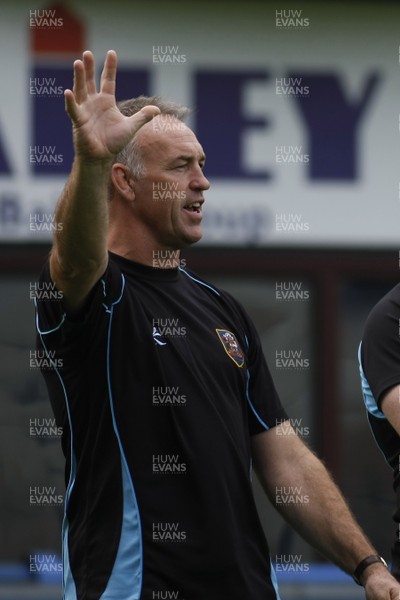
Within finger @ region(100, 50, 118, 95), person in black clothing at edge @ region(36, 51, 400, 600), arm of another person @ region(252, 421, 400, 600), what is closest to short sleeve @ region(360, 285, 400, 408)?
arm of another person @ region(252, 421, 400, 600)

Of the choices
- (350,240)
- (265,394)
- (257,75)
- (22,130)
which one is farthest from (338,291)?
(265,394)

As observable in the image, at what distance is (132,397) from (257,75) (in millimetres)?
3331

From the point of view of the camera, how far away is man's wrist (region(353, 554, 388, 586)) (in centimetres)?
364

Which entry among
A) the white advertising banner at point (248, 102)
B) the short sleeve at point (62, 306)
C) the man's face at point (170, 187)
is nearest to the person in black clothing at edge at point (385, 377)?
the man's face at point (170, 187)

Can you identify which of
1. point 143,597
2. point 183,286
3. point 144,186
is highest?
point 144,186

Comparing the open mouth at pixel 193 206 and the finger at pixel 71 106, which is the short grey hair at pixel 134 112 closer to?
the open mouth at pixel 193 206

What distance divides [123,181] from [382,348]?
0.87 meters

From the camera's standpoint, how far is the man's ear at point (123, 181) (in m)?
3.79

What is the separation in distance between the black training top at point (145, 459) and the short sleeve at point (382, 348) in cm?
48

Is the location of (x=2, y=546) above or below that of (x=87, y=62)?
below

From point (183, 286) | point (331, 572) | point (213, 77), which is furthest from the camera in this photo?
point (213, 77)

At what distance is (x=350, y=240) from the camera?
6449mm

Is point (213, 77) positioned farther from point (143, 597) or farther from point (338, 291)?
point (143, 597)

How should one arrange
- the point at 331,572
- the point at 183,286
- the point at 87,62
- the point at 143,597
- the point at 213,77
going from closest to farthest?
the point at 87,62 < the point at 143,597 < the point at 183,286 < the point at 331,572 < the point at 213,77
